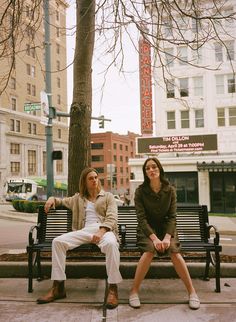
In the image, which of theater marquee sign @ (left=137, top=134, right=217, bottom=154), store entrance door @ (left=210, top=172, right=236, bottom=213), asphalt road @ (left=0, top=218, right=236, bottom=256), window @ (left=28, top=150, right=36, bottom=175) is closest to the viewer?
asphalt road @ (left=0, top=218, right=236, bottom=256)

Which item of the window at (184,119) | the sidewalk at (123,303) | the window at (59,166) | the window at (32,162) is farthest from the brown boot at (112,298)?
the window at (59,166)

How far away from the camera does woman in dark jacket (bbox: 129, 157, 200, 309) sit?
4367 mm

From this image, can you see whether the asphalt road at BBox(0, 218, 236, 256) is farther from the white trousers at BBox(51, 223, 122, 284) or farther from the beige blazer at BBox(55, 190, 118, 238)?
the white trousers at BBox(51, 223, 122, 284)

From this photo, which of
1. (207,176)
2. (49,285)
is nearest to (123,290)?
(49,285)

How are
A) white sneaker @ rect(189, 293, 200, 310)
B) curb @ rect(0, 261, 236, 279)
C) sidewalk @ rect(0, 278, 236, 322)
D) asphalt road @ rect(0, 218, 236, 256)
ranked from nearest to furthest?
sidewalk @ rect(0, 278, 236, 322), white sneaker @ rect(189, 293, 200, 310), curb @ rect(0, 261, 236, 279), asphalt road @ rect(0, 218, 236, 256)

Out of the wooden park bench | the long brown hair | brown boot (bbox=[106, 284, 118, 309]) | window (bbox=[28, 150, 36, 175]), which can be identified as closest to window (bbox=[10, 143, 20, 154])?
window (bbox=[28, 150, 36, 175])

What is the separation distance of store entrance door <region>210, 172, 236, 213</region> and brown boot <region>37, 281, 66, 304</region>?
91.7 feet

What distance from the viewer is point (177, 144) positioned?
31.4 m

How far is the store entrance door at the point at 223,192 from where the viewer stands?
30.7 m

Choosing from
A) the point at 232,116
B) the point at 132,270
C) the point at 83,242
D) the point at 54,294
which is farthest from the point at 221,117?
the point at 54,294

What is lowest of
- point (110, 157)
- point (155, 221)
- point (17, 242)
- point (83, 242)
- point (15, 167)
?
point (17, 242)

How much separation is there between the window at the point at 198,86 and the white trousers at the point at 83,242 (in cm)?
2996

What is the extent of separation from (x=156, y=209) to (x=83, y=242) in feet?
3.25

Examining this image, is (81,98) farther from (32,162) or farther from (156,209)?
(32,162)
